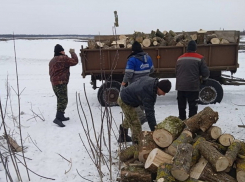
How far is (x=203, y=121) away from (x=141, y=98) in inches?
39.5

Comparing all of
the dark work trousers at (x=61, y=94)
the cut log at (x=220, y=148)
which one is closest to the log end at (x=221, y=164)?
the cut log at (x=220, y=148)

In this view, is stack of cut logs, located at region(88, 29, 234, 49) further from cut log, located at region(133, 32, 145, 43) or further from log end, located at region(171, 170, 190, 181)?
log end, located at region(171, 170, 190, 181)

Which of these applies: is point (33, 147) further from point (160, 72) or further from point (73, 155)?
point (160, 72)

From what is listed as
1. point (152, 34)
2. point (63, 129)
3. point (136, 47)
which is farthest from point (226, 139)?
point (152, 34)

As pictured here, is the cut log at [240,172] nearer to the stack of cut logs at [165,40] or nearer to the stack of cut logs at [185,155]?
the stack of cut logs at [185,155]

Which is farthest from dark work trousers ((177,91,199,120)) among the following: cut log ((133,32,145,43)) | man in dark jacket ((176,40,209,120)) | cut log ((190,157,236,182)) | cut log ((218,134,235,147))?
cut log ((133,32,145,43))

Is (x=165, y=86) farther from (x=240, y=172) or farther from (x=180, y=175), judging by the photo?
(x=240, y=172)

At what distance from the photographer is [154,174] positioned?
321 centimetres

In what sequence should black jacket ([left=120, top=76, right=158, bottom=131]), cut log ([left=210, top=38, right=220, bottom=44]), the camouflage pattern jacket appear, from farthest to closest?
cut log ([left=210, top=38, right=220, bottom=44]), the camouflage pattern jacket, black jacket ([left=120, top=76, right=158, bottom=131])

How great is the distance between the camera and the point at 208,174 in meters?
2.91

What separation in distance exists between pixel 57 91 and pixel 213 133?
3413 mm

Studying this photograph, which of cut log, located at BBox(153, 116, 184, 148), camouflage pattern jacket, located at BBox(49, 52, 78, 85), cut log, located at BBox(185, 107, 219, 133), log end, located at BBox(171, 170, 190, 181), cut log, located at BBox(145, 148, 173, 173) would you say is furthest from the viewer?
camouflage pattern jacket, located at BBox(49, 52, 78, 85)

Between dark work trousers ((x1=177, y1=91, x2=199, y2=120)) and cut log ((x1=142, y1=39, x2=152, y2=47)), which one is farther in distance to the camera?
cut log ((x1=142, y1=39, x2=152, y2=47))

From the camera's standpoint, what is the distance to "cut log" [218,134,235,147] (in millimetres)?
3391
